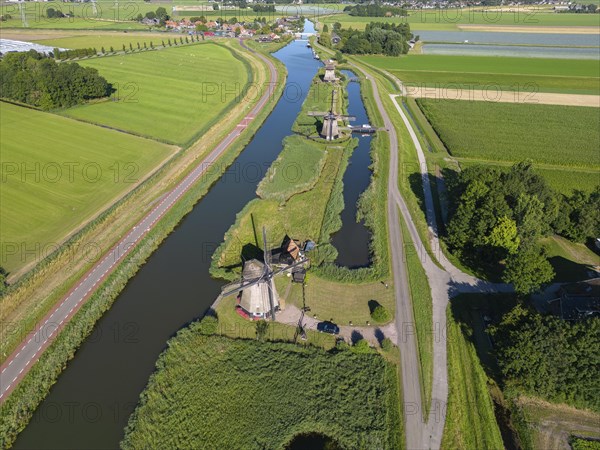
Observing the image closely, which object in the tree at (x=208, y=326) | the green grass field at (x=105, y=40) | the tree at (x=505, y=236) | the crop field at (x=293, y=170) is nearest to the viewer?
the tree at (x=208, y=326)

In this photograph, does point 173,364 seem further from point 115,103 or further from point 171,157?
point 115,103

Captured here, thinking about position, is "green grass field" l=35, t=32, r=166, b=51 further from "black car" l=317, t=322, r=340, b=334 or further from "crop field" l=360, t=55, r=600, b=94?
"black car" l=317, t=322, r=340, b=334

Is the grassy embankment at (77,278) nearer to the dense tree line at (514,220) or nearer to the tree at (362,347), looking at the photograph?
the tree at (362,347)

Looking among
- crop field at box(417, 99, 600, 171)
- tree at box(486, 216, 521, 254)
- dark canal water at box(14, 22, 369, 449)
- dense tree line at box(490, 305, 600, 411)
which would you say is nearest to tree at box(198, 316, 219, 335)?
dark canal water at box(14, 22, 369, 449)

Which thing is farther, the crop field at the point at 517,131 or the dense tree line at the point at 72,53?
the dense tree line at the point at 72,53

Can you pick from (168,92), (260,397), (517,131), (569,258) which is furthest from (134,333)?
(168,92)

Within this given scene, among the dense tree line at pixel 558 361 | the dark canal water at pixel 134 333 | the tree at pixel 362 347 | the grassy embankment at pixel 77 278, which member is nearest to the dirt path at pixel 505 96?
the dark canal water at pixel 134 333
